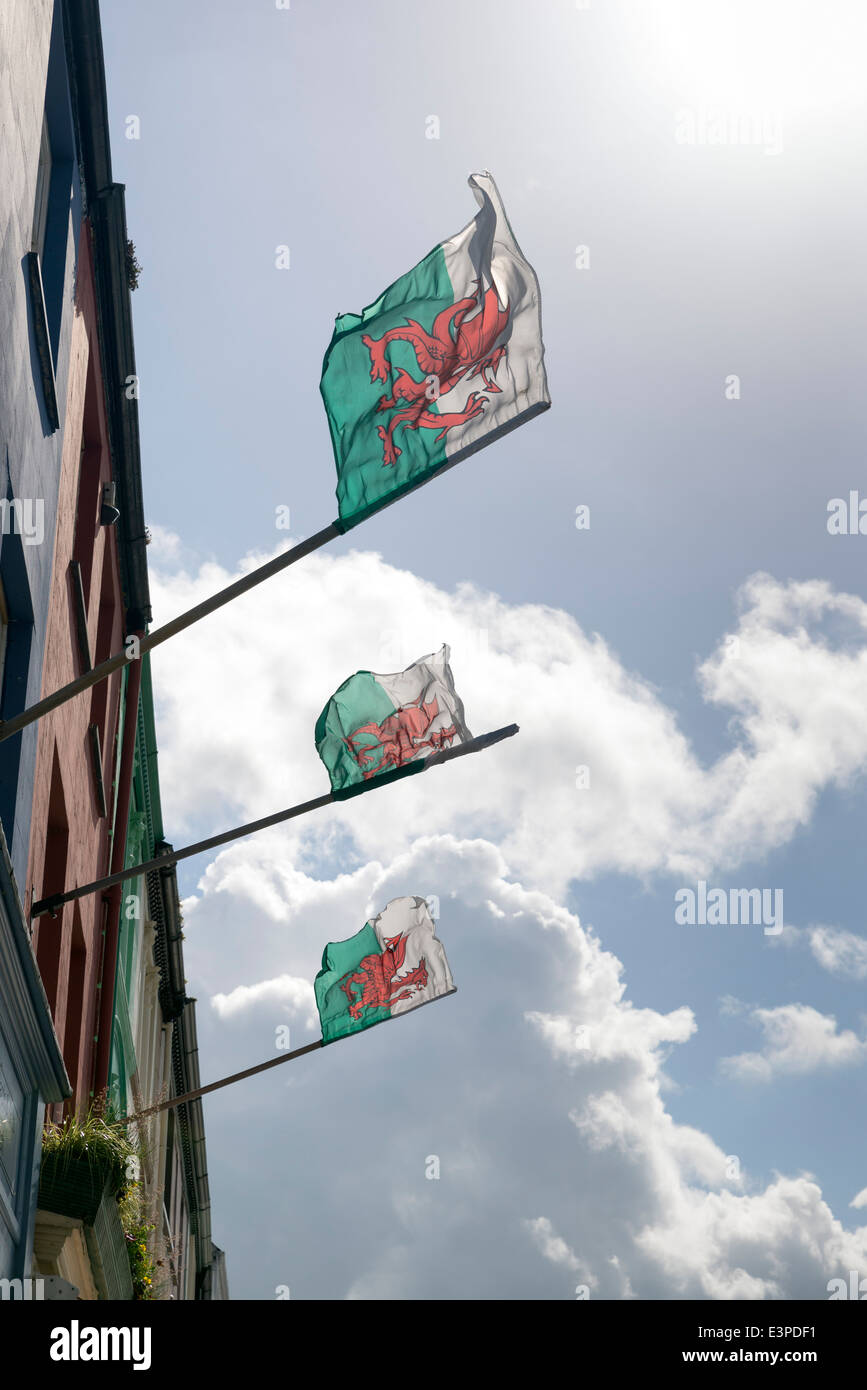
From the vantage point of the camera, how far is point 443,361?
935cm

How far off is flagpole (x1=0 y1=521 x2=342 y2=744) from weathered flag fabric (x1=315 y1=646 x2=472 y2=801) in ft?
12.1

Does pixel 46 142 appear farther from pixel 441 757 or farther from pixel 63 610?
pixel 441 757

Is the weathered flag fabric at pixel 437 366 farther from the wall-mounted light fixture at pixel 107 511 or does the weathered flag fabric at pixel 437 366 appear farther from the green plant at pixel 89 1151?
the wall-mounted light fixture at pixel 107 511

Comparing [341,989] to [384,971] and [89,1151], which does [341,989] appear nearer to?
[384,971]

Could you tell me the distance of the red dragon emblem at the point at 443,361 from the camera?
920cm

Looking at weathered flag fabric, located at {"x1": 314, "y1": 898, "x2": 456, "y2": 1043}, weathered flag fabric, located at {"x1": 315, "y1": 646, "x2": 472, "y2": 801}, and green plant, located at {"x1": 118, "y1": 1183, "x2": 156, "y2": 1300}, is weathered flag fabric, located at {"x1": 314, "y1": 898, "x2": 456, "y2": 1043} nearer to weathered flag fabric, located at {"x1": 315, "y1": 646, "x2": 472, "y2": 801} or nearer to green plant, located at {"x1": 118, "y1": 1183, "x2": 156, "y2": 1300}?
green plant, located at {"x1": 118, "y1": 1183, "x2": 156, "y2": 1300}

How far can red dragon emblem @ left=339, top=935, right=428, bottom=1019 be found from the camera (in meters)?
16.5

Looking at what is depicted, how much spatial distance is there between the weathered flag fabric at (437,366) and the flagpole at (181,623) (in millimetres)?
358

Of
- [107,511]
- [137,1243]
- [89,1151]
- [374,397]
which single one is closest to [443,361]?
[374,397]

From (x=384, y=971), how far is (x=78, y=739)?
16.6ft

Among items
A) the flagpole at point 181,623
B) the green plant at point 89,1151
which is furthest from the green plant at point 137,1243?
the flagpole at point 181,623

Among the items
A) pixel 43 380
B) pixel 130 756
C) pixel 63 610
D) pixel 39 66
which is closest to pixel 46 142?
pixel 39 66

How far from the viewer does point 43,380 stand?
10898 millimetres
